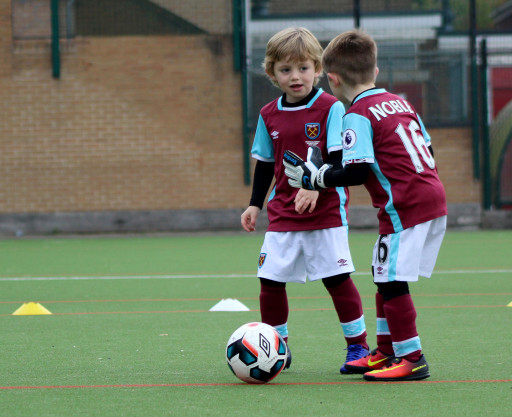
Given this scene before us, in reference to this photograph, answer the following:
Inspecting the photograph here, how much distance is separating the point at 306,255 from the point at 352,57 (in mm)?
1053

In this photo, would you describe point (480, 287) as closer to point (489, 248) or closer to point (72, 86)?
point (489, 248)

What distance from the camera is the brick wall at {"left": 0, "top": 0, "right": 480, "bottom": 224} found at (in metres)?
17.9

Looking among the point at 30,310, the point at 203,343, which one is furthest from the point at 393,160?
the point at 30,310

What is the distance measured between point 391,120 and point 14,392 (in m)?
2.12

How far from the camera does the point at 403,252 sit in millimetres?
4273

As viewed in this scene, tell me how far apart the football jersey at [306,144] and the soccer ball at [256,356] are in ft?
2.13

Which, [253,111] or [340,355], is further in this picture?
[253,111]

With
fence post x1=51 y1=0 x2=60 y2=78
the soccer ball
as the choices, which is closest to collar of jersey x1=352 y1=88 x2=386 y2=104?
the soccer ball

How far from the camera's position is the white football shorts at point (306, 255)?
476 centimetres

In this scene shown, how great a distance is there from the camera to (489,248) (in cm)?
1316

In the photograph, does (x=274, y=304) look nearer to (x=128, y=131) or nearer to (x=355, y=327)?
(x=355, y=327)

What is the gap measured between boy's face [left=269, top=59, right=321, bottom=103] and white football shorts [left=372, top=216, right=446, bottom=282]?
0.92m

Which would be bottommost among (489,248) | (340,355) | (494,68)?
(489,248)

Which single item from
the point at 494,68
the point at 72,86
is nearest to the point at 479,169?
the point at 494,68
